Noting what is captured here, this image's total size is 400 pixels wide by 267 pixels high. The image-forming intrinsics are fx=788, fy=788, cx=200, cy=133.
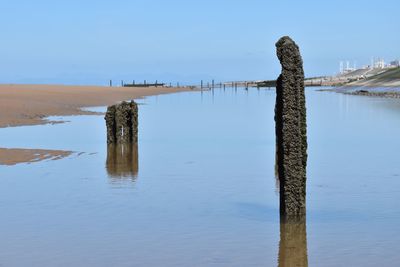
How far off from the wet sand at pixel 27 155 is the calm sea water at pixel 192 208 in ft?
2.17

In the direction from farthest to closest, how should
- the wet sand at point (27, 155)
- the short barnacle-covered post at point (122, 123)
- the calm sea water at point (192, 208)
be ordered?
the short barnacle-covered post at point (122, 123) → the wet sand at point (27, 155) → the calm sea water at point (192, 208)

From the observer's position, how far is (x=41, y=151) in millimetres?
23578

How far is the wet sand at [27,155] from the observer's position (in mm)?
20959

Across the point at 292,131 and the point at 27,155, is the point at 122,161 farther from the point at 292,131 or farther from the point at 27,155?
the point at 292,131

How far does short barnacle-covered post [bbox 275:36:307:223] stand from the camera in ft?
41.1

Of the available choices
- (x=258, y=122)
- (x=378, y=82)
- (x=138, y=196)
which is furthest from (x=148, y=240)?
(x=378, y=82)

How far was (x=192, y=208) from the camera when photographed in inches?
554

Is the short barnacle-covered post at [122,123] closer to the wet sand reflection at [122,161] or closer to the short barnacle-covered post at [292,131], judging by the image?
the wet sand reflection at [122,161]

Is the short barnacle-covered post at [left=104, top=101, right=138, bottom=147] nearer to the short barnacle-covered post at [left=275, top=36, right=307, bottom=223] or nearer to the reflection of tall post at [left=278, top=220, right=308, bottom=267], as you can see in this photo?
the short barnacle-covered post at [left=275, top=36, right=307, bottom=223]

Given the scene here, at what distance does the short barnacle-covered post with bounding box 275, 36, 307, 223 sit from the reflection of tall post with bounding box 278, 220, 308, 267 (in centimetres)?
41

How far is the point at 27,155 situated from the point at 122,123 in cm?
407

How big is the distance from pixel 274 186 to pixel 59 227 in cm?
609

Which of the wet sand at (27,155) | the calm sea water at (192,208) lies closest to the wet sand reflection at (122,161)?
the calm sea water at (192,208)

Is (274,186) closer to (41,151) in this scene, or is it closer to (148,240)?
(148,240)
